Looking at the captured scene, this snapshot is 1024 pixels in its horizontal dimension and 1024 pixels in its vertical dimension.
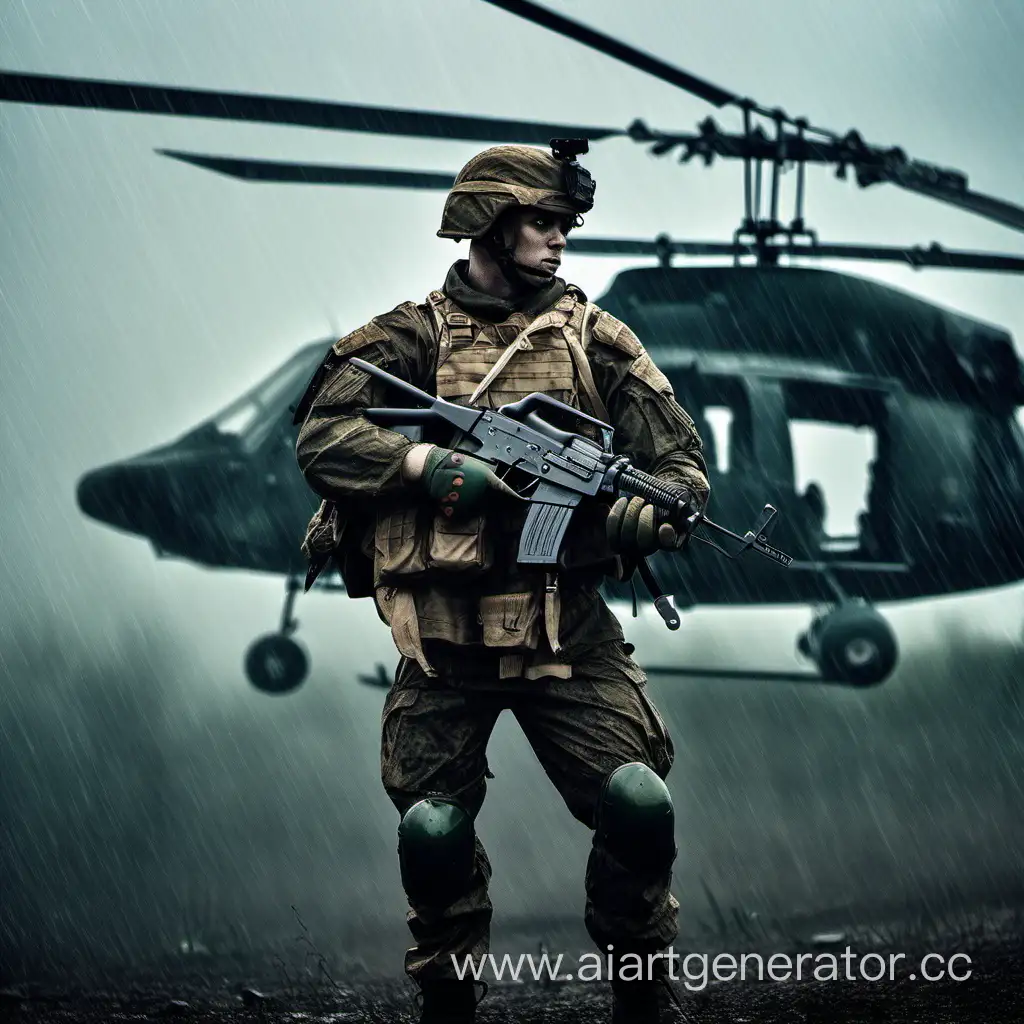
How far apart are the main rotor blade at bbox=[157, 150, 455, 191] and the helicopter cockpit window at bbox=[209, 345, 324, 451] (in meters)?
1.49

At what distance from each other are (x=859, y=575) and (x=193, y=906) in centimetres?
440

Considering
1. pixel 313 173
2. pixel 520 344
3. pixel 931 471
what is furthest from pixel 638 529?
pixel 931 471

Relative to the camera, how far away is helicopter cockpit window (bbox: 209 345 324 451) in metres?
8.17

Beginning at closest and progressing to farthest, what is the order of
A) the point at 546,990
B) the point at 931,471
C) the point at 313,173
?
the point at 546,990, the point at 313,173, the point at 931,471

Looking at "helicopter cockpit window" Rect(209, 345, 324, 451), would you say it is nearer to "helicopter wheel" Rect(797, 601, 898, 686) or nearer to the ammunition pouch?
"helicopter wheel" Rect(797, 601, 898, 686)

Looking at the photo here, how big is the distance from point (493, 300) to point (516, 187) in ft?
0.81

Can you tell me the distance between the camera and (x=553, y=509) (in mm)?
3293

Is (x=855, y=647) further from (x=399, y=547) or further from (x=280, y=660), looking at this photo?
(x=399, y=547)

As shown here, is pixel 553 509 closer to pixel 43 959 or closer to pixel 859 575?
pixel 43 959

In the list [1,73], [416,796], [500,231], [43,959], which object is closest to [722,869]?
[43,959]

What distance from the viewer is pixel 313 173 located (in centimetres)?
683

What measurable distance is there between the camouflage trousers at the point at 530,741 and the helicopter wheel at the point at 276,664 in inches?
169

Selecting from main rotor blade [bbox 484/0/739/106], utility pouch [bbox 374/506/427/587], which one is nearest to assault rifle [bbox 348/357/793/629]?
utility pouch [bbox 374/506/427/587]

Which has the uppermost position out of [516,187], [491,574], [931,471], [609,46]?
[609,46]
